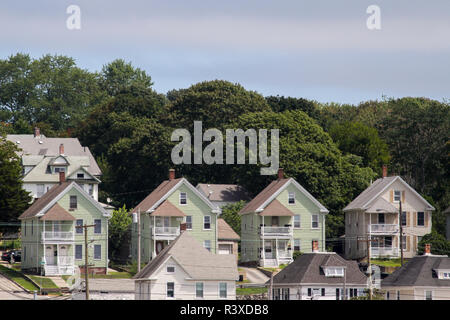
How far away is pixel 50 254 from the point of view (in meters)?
110

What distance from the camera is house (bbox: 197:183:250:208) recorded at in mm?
128125

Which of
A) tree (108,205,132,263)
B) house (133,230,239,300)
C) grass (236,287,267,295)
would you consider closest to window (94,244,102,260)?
tree (108,205,132,263)

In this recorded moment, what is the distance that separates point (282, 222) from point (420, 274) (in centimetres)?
2499

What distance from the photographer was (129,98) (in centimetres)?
15862

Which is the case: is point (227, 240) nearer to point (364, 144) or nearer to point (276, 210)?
point (276, 210)

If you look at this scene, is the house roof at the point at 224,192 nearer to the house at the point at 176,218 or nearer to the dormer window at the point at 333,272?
the house at the point at 176,218

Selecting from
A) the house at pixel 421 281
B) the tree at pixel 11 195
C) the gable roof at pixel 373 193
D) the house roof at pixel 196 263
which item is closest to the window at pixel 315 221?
the gable roof at pixel 373 193

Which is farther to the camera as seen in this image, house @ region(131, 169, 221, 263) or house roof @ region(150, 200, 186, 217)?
house @ region(131, 169, 221, 263)

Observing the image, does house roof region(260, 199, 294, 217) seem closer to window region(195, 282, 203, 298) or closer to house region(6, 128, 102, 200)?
house region(6, 128, 102, 200)

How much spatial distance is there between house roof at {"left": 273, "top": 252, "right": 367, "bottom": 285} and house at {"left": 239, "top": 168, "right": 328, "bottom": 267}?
16.3 m
